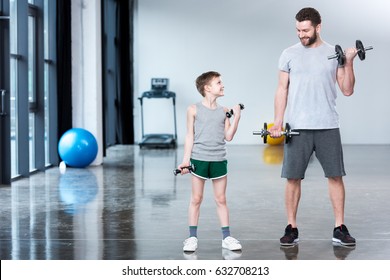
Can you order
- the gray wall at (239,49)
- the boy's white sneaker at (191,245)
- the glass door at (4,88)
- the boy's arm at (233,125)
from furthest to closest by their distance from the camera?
1. the gray wall at (239,49)
2. the glass door at (4,88)
3. the boy's white sneaker at (191,245)
4. the boy's arm at (233,125)

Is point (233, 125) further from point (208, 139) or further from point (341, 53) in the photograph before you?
point (341, 53)

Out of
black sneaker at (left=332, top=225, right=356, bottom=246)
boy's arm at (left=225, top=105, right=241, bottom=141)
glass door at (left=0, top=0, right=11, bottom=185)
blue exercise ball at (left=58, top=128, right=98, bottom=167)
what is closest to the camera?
boy's arm at (left=225, top=105, right=241, bottom=141)

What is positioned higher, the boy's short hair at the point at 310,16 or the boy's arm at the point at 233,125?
the boy's short hair at the point at 310,16

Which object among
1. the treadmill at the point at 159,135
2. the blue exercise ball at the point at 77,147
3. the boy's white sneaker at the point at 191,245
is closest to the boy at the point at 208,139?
the boy's white sneaker at the point at 191,245

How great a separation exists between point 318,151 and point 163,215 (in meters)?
1.87

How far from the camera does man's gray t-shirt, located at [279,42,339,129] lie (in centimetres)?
475

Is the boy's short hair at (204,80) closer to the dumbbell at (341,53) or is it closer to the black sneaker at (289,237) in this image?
the dumbbell at (341,53)

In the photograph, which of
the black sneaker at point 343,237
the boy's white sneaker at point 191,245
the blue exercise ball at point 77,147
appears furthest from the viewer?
the blue exercise ball at point 77,147

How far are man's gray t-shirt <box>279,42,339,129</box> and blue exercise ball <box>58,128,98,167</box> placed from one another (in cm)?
580

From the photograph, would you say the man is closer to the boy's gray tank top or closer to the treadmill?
the boy's gray tank top

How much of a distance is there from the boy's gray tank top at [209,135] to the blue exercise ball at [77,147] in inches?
225

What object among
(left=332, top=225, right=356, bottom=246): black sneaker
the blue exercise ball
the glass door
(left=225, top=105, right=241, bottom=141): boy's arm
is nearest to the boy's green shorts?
(left=225, top=105, right=241, bottom=141): boy's arm

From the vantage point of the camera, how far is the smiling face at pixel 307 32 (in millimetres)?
4695
